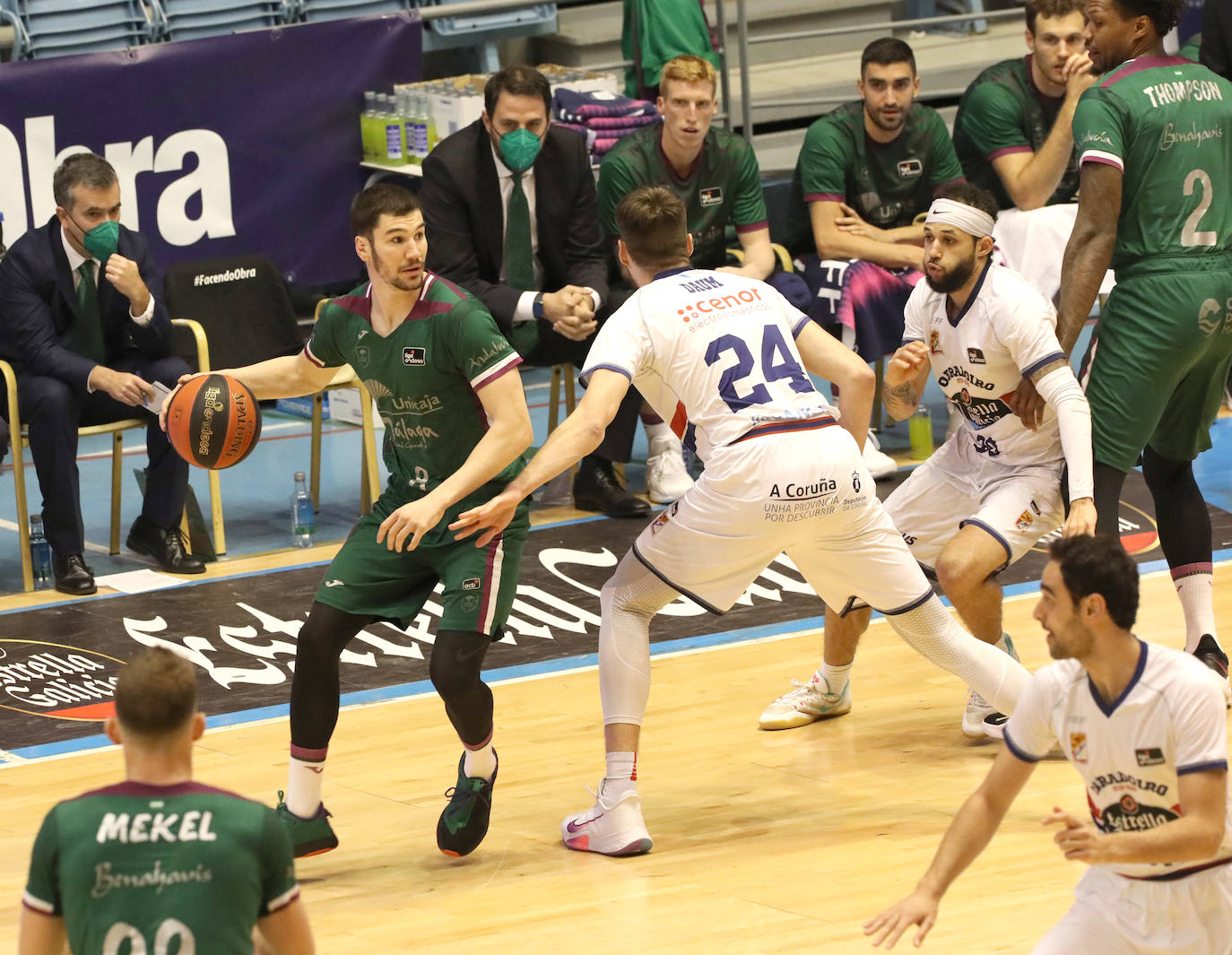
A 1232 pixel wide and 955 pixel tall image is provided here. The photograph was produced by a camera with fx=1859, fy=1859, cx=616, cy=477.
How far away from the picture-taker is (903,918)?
3.36 metres

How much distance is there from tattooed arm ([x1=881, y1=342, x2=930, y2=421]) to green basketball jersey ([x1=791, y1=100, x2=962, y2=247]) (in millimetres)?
3429

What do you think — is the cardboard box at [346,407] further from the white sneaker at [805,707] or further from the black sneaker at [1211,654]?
the black sneaker at [1211,654]

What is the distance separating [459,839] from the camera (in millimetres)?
5211

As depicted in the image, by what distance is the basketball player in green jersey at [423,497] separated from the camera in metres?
5.12

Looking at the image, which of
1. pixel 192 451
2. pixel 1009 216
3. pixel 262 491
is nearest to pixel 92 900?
pixel 192 451

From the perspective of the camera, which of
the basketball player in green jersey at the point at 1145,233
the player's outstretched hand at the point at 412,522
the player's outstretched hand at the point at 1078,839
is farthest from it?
the basketball player in green jersey at the point at 1145,233

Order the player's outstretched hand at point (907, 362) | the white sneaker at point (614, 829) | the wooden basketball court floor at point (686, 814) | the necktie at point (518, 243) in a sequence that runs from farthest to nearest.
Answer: the necktie at point (518, 243), the player's outstretched hand at point (907, 362), the white sneaker at point (614, 829), the wooden basketball court floor at point (686, 814)

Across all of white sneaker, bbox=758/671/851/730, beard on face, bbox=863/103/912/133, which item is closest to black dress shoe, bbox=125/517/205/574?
white sneaker, bbox=758/671/851/730

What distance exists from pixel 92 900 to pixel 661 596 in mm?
2523

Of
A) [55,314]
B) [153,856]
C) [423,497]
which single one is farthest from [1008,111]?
[153,856]

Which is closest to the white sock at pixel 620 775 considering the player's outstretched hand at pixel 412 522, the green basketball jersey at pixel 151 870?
the player's outstretched hand at pixel 412 522

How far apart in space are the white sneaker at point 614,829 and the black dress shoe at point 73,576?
135 inches

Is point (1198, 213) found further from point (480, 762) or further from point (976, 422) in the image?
point (480, 762)

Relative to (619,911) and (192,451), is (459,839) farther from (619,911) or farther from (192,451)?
(192,451)
